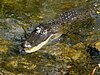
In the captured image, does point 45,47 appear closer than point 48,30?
Yes

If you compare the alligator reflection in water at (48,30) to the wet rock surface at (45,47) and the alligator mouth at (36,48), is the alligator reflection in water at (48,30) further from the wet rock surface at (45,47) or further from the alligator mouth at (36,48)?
the wet rock surface at (45,47)

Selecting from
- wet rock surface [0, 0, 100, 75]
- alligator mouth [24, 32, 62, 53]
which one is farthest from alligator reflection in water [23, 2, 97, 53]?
wet rock surface [0, 0, 100, 75]

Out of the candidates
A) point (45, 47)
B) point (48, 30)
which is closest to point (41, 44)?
point (45, 47)

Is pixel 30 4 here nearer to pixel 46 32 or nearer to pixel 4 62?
pixel 46 32

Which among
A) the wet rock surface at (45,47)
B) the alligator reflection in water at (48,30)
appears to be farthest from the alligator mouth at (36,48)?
the wet rock surface at (45,47)

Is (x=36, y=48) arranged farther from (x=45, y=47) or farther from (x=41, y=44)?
(x=45, y=47)

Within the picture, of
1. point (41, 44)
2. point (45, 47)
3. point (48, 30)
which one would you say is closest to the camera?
point (41, 44)
